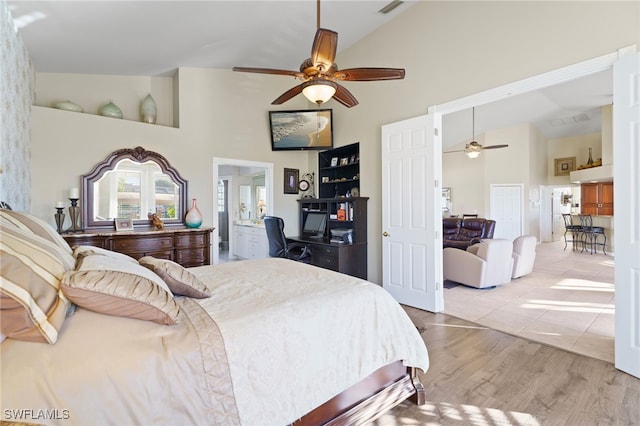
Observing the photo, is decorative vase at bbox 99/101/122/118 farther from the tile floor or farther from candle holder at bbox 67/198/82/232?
the tile floor

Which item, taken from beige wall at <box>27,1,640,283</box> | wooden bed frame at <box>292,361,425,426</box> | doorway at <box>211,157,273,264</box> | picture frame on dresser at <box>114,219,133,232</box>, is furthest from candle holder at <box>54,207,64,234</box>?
doorway at <box>211,157,273,264</box>

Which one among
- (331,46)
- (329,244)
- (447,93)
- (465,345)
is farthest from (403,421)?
(447,93)

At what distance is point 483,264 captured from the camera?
14.1 ft

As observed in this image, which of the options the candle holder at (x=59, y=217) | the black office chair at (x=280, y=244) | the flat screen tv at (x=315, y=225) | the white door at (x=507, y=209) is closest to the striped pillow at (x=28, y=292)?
the candle holder at (x=59, y=217)

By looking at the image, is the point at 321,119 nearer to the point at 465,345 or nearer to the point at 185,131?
the point at 185,131

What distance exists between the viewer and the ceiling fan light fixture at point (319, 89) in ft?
7.66

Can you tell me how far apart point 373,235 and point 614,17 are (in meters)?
3.22

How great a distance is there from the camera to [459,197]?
10570 millimetres

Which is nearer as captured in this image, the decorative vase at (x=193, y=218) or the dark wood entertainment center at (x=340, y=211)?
the decorative vase at (x=193, y=218)

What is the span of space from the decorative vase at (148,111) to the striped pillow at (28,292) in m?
3.49

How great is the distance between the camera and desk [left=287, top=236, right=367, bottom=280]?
4305 millimetres

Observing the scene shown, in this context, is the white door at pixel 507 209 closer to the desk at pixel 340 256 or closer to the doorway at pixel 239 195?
the desk at pixel 340 256

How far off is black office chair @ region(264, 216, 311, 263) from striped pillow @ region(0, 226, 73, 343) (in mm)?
3279

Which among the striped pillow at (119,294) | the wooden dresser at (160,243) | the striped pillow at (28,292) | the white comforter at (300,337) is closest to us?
the striped pillow at (28,292)
